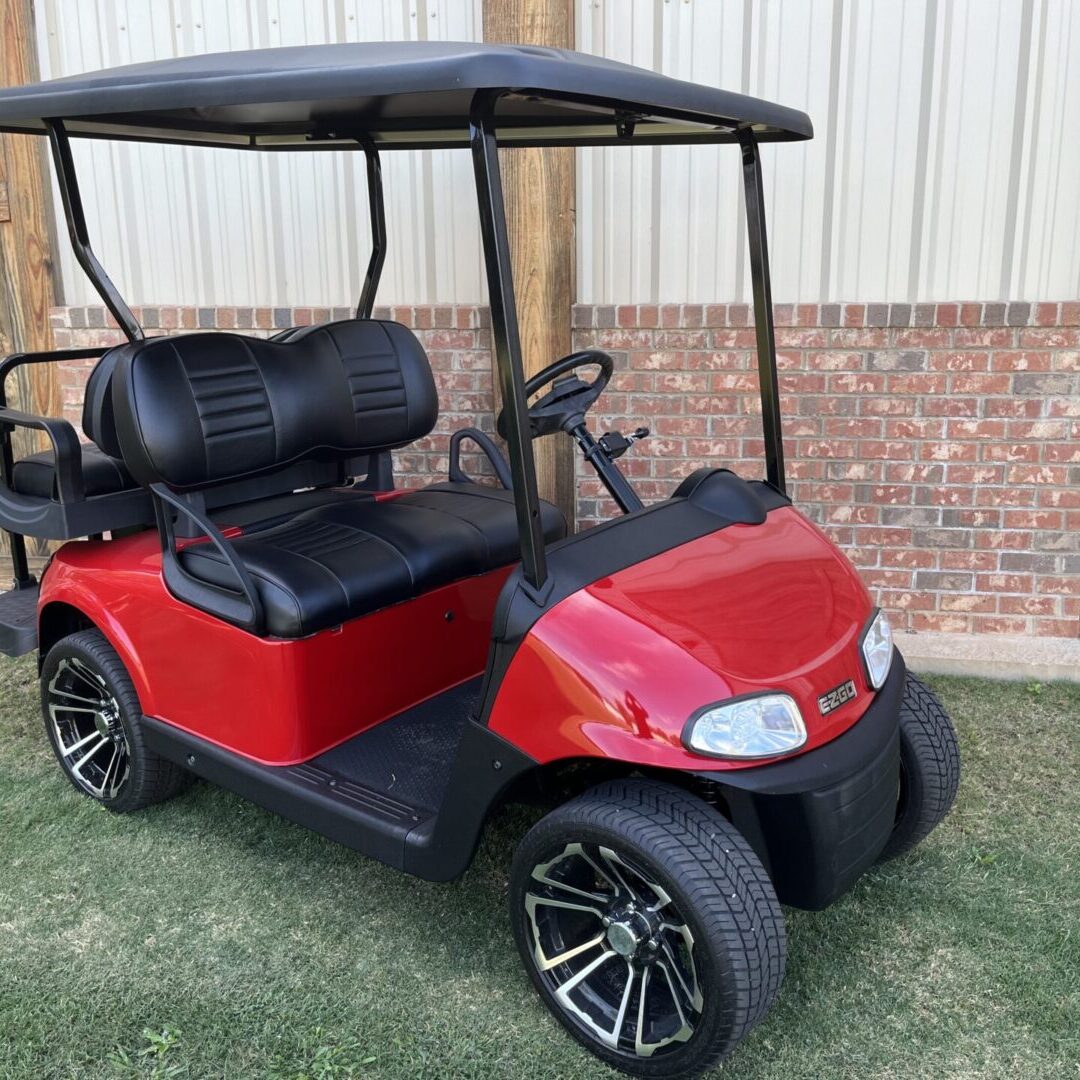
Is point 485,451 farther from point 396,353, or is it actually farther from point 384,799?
point 384,799

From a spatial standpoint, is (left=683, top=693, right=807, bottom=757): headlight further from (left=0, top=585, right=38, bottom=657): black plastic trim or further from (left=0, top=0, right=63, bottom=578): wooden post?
(left=0, top=0, right=63, bottom=578): wooden post

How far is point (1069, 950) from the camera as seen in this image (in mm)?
2334

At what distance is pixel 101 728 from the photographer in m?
2.93

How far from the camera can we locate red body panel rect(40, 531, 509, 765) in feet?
8.10

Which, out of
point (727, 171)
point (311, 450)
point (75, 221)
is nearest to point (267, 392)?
point (311, 450)

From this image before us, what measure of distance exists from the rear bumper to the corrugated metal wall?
2.13 m

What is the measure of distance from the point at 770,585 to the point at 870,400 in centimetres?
172

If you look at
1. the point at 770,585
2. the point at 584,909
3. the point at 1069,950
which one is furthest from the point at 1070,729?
the point at 584,909

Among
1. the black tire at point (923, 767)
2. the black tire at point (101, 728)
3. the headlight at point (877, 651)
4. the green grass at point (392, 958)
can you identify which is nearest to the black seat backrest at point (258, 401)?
the black tire at point (101, 728)

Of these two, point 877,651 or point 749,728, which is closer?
point 749,728

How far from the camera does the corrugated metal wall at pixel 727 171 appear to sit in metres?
3.53

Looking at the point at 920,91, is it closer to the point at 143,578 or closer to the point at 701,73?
the point at 701,73

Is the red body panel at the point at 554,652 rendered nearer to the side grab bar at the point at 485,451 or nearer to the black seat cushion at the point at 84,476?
the black seat cushion at the point at 84,476

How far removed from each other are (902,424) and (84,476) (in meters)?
2.61
